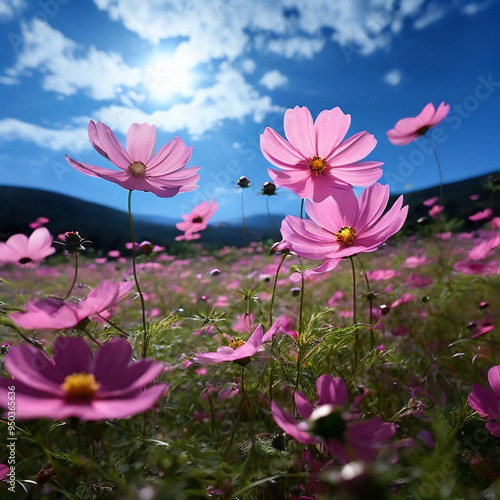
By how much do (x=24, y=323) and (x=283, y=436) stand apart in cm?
31

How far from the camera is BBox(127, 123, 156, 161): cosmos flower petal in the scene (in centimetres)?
57

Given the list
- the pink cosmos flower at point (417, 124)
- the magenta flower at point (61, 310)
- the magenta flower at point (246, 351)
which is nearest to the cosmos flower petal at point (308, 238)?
the magenta flower at point (246, 351)

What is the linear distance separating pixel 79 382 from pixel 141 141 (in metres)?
0.38

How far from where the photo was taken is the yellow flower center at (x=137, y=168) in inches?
21.3

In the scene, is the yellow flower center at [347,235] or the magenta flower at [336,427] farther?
the yellow flower center at [347,235]

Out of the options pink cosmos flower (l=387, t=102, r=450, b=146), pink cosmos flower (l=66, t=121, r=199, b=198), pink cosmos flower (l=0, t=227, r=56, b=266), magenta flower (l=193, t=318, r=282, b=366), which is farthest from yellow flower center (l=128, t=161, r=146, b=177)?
pink cosmos flower (l=387, t=102, r=450, b=146)

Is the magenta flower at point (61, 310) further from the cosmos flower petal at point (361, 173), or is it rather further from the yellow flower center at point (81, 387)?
the cosmos flower petal at point (361, 173)

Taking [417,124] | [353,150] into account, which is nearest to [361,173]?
[353,150]

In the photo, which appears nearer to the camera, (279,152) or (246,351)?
(246,351)

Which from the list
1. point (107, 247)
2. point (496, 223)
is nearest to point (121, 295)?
point (496, 223)

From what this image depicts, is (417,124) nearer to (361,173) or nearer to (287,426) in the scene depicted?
(361,173)

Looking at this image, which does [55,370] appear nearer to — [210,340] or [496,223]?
[210,340]

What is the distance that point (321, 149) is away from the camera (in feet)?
2.05

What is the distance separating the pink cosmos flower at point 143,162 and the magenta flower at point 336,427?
11.4 inches
